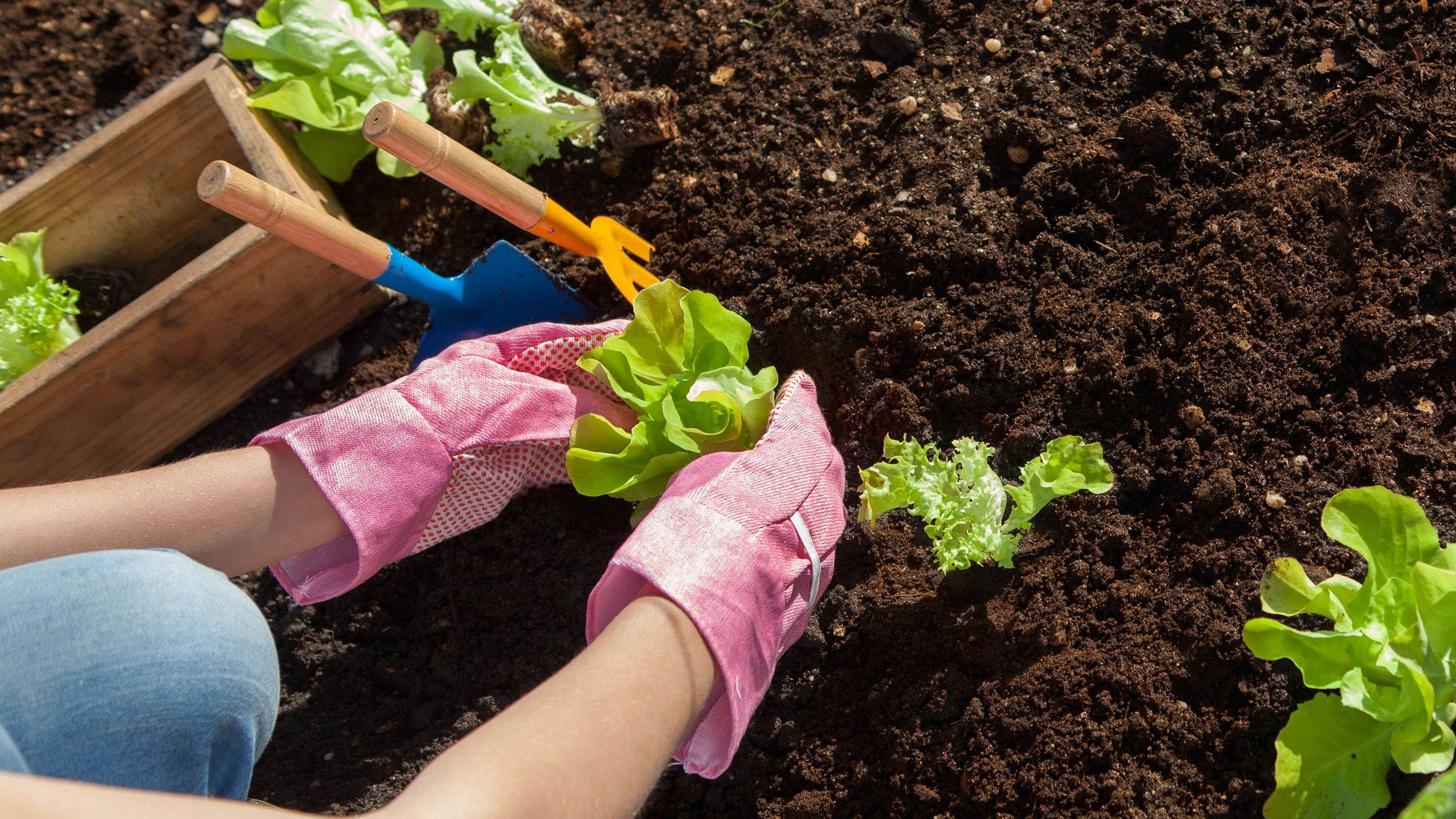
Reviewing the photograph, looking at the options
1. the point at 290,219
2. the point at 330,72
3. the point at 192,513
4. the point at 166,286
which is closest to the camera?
the point at 192,513

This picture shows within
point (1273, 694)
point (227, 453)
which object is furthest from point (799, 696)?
point (227, 453)

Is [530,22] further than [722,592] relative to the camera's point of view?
Yes

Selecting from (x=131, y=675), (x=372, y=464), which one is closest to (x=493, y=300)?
(x=372, y=464)

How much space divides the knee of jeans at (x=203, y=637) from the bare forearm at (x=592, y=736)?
0.33 m

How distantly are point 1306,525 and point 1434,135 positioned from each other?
68 cm

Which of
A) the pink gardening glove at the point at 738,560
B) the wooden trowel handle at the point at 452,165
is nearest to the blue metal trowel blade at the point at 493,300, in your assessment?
the wooden trowel handle at the point at 452,165

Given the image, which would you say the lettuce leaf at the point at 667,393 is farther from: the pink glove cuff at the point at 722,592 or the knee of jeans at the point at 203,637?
the knee of jeans at the point at 203,637

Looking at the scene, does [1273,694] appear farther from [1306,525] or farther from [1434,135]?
[1434,135]

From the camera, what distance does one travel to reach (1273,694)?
1.35m

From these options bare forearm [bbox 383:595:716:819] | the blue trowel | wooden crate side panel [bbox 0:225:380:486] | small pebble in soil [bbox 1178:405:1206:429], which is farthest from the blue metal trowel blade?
small pebble in soil [bbox 1178:405:1206:429]

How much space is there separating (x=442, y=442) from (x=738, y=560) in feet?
1.75

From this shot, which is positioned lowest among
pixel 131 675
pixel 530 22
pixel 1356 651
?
pixel 1356 651

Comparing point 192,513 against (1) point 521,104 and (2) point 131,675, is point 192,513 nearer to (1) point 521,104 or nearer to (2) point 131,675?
(2) point 131,675

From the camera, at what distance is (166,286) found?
1692 mm
